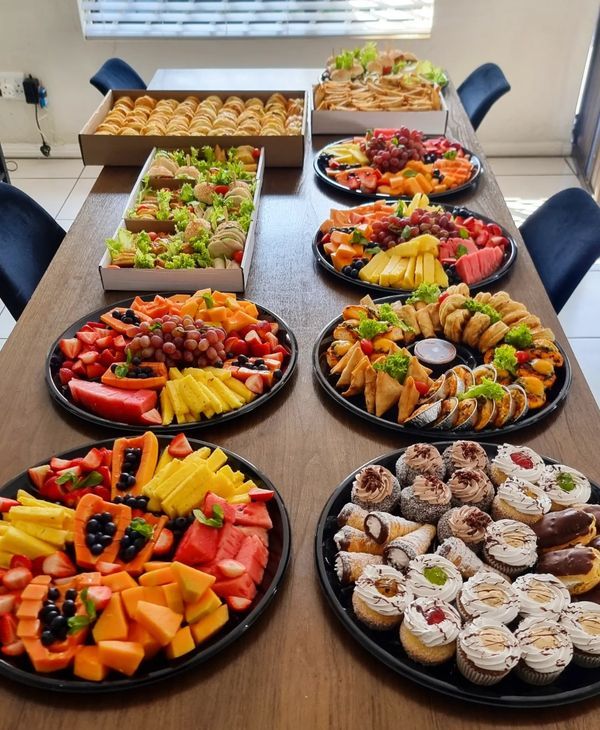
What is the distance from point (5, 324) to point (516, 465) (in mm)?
2957

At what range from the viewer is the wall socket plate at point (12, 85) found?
492 centimetres

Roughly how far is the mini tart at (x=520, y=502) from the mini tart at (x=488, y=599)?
0.17 m

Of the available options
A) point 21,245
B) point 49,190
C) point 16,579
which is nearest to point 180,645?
point 16,579

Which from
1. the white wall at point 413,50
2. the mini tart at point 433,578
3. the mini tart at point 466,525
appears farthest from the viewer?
the white wall at point 413,50

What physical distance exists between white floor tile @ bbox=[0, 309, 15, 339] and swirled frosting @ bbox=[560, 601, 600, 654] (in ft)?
10.2

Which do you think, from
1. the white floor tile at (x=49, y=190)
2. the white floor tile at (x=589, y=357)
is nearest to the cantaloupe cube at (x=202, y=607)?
the white floor tile at (x=589, y=357)

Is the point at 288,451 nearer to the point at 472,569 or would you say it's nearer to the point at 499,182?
the point at 472,569

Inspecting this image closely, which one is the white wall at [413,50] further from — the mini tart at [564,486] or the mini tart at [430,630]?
the mini tart at [430,630]

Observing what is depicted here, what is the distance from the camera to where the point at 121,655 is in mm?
1159

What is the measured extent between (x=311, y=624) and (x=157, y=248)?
51.6 inches

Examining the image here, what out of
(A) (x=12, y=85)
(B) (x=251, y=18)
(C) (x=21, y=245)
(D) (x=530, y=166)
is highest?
(C) (x=21, y=245)

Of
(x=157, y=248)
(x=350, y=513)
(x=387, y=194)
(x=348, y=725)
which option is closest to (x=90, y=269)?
(x=157, y=248)

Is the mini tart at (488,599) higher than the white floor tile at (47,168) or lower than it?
higher

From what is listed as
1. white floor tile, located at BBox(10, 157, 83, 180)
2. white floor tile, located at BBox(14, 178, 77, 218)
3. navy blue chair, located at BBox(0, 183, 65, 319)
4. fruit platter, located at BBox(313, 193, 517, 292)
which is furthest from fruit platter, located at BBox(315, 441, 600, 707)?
white floor tile, located at BBox(10, 157, 83, 180)
